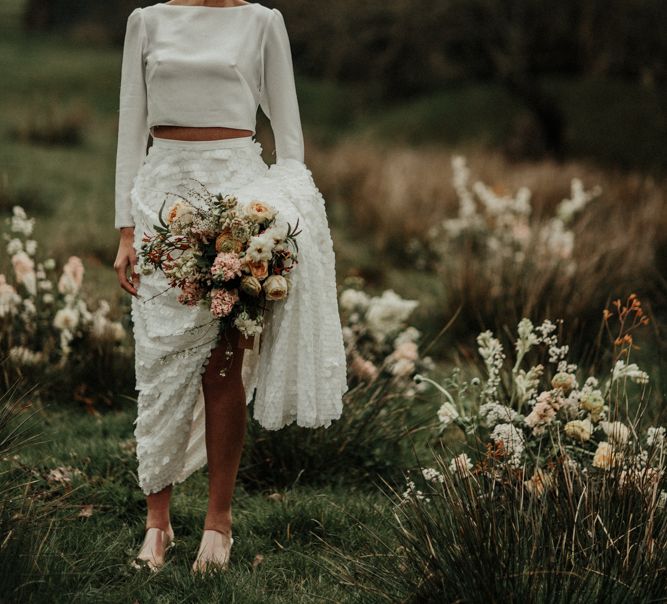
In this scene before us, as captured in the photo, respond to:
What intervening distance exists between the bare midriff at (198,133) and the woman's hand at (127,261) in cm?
40

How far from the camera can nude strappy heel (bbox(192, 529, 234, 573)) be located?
362 centimetres

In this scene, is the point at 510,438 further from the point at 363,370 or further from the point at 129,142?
the point at 129,142

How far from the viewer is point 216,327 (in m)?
3.67

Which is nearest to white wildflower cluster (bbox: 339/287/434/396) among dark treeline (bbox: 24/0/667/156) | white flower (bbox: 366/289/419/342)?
white flower (bbox: 366/289/419/342)

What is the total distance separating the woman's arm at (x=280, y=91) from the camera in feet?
12.4

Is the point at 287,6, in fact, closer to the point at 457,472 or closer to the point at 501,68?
the point at 501,68

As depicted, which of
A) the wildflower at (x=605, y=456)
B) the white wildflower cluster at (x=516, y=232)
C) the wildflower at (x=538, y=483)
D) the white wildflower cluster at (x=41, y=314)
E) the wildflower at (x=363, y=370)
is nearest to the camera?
the wildflower at (x=538, y=483)

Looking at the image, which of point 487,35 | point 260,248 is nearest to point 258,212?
point 260,248

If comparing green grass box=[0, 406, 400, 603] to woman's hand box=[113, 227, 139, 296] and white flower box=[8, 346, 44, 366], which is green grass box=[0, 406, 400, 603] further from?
woman's hand box=[113, 227, 139, 296]

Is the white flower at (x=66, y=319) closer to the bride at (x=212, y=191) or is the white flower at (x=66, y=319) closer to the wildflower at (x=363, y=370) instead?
the wildflower at (x=363, y=370)

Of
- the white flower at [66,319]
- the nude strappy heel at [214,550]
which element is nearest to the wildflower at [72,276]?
the white flower at [66,319]

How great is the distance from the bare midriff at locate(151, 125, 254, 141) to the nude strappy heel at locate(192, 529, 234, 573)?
149 cm

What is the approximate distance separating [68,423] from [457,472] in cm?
266

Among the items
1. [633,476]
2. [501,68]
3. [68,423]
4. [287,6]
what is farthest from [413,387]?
[287,6]
